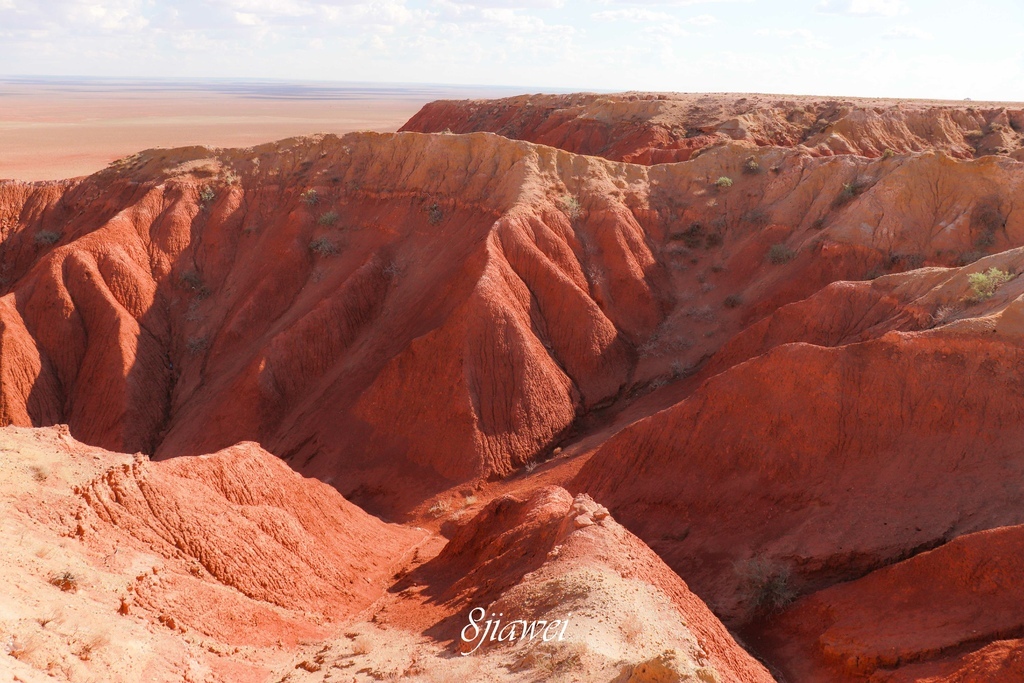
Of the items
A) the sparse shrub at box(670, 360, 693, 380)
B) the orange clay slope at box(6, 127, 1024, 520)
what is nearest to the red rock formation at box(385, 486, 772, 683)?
the orange clay slope at box(6, 127, 1024, 520)

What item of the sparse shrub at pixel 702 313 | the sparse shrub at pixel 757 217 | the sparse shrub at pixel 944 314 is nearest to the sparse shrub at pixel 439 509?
the sparse shrub at pixel 702 313

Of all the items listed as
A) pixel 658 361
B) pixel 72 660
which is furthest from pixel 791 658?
pixel 658 361

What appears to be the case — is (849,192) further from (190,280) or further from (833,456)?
(190,280)

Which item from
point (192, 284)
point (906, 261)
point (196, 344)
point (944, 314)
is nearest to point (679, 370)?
point (906, 261)

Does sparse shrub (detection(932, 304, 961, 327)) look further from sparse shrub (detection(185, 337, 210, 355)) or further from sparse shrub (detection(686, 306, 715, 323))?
sparse shrub (detection(185, 337, 210, 355))

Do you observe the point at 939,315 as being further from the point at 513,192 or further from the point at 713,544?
the point at 513,192

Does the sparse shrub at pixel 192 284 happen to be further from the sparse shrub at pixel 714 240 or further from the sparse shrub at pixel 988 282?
the sparse shrub at pixel 988 282
